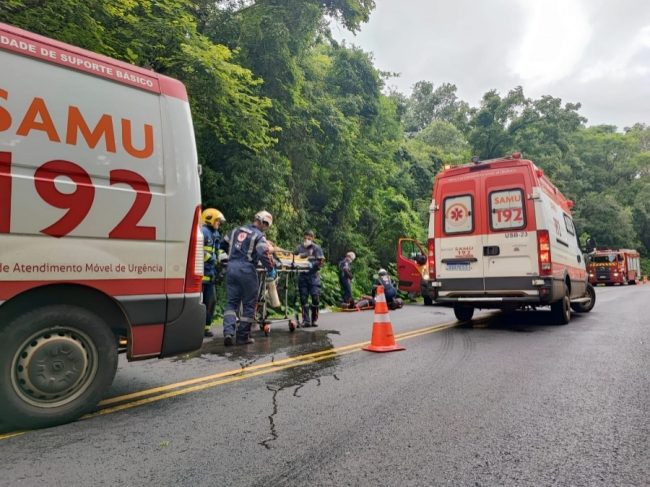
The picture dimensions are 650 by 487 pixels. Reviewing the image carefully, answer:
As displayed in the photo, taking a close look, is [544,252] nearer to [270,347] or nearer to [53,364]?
[270,347]

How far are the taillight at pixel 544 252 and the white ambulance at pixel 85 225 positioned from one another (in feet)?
19.3

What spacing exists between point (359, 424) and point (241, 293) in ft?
11.5

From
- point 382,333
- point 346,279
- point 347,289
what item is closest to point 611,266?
point 347,289

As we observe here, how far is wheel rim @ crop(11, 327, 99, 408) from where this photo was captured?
3.18 meters

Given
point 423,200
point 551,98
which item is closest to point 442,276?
point 423,200

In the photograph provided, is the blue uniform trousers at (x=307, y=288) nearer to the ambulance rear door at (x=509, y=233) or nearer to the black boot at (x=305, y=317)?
the black boot at (x=305, y=317)

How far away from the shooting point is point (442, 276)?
8.51m

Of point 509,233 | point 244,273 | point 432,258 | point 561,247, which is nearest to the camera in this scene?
point 244,273

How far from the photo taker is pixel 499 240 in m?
7.97

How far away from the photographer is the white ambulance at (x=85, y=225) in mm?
3090

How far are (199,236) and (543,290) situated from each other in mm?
5893

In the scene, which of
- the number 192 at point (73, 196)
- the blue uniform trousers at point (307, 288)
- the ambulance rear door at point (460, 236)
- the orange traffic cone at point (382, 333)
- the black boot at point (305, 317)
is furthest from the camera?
the black boot at point (305, 317)

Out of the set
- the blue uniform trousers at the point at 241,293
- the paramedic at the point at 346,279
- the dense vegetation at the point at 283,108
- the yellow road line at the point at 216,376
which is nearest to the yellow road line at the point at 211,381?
the yellow road line at the point at 216,376

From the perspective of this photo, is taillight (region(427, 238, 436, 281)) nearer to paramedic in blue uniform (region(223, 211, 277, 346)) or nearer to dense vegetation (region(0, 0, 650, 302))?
paramedic in blue uniform (region(223, 211, 277, 346))
